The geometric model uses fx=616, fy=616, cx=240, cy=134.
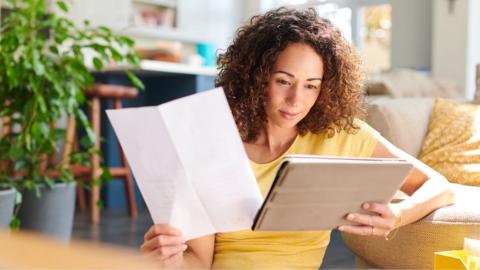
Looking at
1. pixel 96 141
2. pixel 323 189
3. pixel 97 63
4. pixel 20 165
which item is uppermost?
pixel 97 63

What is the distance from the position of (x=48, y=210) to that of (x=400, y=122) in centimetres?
170

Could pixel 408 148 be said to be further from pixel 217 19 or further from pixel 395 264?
pixel 217 19

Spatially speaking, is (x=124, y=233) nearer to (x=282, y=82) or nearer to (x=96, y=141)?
(x=96, y=141)

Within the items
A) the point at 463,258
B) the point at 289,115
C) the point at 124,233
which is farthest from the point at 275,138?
the point at 124,233

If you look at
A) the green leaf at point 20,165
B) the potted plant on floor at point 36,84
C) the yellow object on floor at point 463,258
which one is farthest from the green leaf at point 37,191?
the yellow object on floor at point 463,258

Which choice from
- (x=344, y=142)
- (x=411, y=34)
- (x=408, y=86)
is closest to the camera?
(x=344, y=142)

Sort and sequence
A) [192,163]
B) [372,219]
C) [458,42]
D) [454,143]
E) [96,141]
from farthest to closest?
[458,42]
[96,141]
[454,143]
[372,219]
[192,163]

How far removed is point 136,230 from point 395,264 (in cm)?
236

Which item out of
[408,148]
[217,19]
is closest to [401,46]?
[217,19]

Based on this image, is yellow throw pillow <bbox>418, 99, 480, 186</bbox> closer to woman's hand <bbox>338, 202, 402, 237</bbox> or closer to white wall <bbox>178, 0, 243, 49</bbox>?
woman's hand <bbox>338, 202, 402, 237</bbox>

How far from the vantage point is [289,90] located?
121 centimetres

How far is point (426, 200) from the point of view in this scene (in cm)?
123

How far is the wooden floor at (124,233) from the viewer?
2787 mm

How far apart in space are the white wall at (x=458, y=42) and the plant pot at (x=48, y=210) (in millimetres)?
3135
